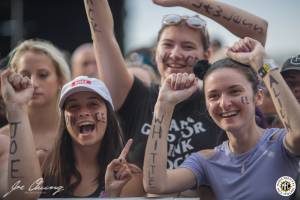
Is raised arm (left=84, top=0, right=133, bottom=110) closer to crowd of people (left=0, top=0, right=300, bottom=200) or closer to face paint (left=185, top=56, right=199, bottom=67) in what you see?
crowd of people (left=0, top=0, right=300, bottom=200)

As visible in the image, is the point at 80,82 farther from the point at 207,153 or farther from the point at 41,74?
the point at 207,153

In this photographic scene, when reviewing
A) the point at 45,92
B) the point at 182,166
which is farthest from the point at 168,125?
the point at 45,92

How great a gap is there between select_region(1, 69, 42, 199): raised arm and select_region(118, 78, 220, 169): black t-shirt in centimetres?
46

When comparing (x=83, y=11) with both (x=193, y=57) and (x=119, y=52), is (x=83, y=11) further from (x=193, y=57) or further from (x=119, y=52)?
(x=193, y=57)

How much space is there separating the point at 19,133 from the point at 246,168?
1080mm

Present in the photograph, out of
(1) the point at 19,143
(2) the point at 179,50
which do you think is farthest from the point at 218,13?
(1) the point at 19,143

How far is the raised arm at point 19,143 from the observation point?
340 cm

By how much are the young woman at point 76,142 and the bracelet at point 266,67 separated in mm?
709

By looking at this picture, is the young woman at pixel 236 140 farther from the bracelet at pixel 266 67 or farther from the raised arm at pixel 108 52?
the raised arm at pixel 108 52

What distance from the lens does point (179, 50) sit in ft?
11.0

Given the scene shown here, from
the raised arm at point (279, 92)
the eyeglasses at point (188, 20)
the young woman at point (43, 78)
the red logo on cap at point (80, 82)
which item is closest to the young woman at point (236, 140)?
the raised arm at point (279, 92)

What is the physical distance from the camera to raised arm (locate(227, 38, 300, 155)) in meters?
3.02

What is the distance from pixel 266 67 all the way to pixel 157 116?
0.53 m

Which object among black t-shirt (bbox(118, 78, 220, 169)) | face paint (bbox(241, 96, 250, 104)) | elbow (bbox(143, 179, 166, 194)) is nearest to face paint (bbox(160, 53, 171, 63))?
black t-shirt (bbox(118, 78, 220, 169))
